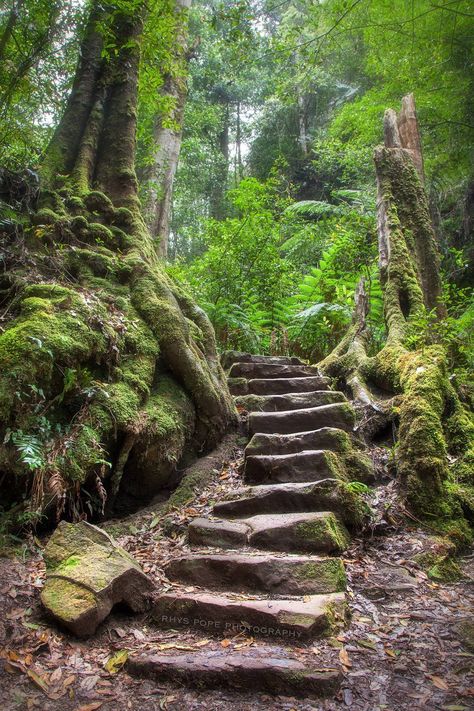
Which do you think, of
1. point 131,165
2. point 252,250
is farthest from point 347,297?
point 131,165

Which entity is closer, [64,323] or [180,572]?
[180,572]

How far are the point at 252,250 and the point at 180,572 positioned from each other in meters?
8.27

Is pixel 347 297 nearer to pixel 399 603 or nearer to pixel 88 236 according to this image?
pixel 88 236

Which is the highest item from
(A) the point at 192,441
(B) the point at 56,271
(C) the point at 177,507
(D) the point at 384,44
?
(D) the point at 384,44

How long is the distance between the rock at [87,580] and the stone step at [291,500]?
1.08 m

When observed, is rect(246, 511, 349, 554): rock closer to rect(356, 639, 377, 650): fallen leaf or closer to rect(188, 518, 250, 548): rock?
rect(188, 518, 250, 548): rock

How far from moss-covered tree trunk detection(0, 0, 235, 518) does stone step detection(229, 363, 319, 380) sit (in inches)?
51.3

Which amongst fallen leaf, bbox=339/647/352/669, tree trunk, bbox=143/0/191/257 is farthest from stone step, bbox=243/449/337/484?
tree trunk, bbox=143/0/191/257

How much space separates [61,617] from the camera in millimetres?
2551

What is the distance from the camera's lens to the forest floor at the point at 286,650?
87.3 inches

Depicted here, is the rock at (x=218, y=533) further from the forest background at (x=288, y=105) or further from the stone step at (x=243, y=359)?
the stone step at (x=243, y=359)

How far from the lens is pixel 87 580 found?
272 cm

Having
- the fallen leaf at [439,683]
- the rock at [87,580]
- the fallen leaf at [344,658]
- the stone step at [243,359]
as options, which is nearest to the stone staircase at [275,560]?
the fallen leaf at [344,658]

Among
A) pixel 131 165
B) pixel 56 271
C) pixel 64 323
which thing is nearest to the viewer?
pixel 64 323
